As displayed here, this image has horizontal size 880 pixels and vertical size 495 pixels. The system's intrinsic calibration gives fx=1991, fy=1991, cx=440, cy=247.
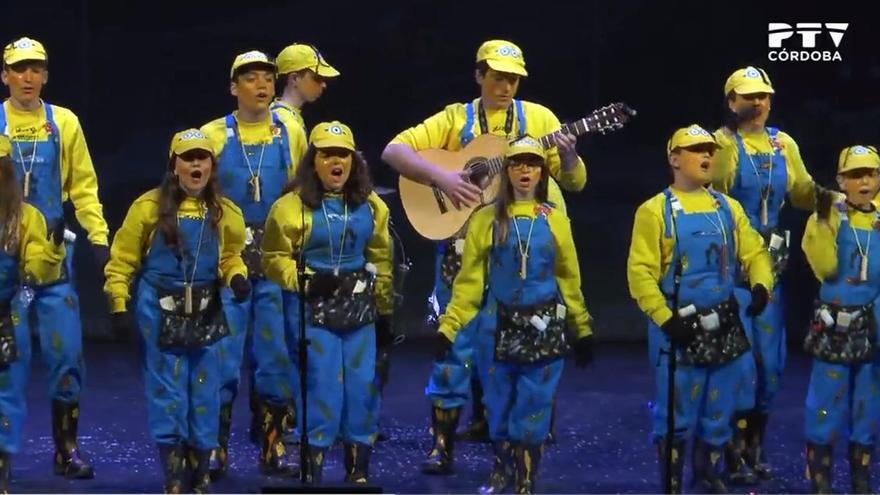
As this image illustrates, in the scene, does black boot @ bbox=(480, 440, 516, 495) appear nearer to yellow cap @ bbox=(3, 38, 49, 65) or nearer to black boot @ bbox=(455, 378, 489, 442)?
black boot @ bbox=(455, 378, 489, 442)

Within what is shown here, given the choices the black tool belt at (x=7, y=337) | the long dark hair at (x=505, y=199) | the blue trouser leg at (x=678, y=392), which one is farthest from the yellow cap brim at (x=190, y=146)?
the blue trouser leg at (x=678, y=392)

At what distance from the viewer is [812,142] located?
395 inches

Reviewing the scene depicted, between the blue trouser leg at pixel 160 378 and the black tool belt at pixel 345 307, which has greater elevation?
the black tool belt at pixel 345 307

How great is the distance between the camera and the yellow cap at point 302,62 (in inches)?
319

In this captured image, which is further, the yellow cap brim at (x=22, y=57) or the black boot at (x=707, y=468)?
the yellow cap brim at (x=22, y=57)

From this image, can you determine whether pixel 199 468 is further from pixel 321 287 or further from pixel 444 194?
pixel 444 194

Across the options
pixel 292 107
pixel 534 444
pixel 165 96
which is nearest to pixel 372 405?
pixel 534 444

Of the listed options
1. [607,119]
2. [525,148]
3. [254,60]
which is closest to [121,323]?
[254,60]

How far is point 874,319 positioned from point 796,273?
324cm

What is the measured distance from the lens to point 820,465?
279 inches

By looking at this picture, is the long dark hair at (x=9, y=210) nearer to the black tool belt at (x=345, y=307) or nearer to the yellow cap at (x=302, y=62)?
the black tool belt at (x=345, y=307)

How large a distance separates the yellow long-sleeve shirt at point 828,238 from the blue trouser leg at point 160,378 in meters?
2.24

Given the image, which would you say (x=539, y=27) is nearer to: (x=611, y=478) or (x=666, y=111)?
(x=666, y=111)

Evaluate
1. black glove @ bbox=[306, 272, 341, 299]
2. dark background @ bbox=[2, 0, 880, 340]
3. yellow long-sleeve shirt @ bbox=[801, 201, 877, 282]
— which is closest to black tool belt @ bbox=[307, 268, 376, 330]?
black glove @ bbox=[306, 272, 341, 299]
